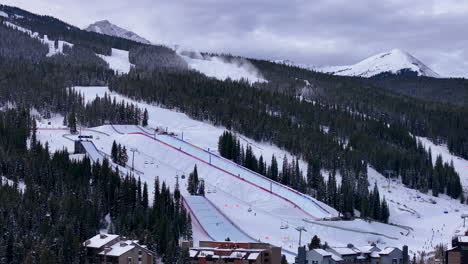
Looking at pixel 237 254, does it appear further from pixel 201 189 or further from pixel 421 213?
pixel 421 213

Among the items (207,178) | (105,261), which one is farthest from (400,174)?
(105,261)

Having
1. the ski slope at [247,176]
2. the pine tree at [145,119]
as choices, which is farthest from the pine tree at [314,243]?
the pine tree at [145,119]

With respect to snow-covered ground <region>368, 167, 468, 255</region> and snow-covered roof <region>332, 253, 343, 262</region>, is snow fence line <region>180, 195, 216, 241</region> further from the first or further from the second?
snow-covered ground <region>368, 167, 468, 255</region>

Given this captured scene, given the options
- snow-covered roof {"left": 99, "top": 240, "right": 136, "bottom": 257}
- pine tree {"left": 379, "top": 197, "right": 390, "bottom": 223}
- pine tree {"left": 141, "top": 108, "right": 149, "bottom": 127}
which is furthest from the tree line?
pine tree {"left": 141, "top": 108, "right": 149, "bottom": 127}

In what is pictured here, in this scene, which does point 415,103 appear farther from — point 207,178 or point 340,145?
point 207,178

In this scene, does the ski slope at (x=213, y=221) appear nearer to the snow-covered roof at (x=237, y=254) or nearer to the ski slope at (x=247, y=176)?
the snow-covered roof at (x=237, y=254)

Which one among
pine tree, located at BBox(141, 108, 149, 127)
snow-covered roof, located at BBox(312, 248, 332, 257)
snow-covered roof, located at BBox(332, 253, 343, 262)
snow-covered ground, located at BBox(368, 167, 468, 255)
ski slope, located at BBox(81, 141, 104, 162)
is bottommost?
snow-covered ground, located at BBox(368, 167, 468, 255)

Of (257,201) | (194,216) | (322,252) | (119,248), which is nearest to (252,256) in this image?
(322,252)
